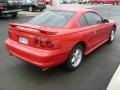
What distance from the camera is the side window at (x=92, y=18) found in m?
5.93

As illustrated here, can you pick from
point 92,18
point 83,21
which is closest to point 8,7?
point 92,18

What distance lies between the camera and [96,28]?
6117 millimetres

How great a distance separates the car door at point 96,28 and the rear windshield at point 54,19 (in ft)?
2.31

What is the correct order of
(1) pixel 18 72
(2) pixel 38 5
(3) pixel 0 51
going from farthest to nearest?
(2) pixel 38 5 < (3) pixel 0 51 < (1) pixel 18 72

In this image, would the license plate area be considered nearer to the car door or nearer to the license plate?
the license plate

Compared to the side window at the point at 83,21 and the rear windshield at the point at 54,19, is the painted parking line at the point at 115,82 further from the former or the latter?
the rear windshield at the point at 54,19

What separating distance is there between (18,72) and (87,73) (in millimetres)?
1720

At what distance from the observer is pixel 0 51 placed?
261 inches

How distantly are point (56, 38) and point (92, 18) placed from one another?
2.12 metres

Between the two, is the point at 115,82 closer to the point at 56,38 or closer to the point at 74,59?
the point at 74,59

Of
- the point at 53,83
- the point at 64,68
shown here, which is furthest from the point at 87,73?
the point at 53,83

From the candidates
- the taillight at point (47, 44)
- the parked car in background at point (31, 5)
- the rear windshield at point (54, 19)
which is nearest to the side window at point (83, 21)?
the rear windshield at point (54, 19)

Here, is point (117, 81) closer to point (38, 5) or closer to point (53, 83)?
point (53, 83)

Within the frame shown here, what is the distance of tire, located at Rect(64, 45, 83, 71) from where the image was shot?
4.99 metres
